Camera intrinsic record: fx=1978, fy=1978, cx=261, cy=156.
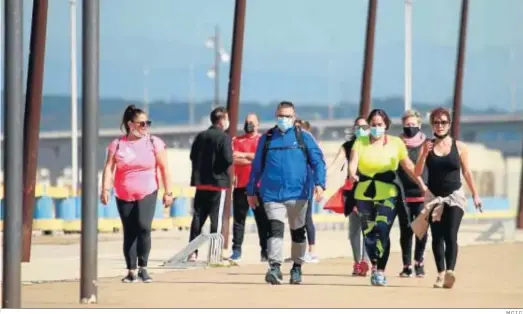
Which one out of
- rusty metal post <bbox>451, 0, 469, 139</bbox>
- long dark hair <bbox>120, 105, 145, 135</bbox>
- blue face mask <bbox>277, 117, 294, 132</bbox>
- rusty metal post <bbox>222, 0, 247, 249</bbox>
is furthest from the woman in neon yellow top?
rusty metal post <bbox>451, 0, 469, 139</bbox>

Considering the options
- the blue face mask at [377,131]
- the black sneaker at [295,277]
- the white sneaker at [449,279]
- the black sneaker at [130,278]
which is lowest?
the black sneaker at [130,278]

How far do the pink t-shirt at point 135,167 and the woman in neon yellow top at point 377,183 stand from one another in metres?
1.93

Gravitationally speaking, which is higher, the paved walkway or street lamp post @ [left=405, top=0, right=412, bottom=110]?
street lamp post @ [left=405, top=0, right=412, bottom=110]

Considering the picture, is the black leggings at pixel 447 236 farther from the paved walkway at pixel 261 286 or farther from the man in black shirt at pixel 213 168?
the man in black shirt at pixel 213 168

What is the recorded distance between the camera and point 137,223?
62.5 ft

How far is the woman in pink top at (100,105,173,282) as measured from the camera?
1905 centimetres

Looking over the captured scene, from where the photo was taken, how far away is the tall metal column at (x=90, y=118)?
1539 cm

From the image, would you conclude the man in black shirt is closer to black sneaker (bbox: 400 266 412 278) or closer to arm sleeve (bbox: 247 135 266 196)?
black sneaker (bbox: 400 266 412 278)

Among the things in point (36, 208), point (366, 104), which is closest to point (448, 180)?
point (36, 208)

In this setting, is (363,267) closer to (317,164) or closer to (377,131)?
(377,131)

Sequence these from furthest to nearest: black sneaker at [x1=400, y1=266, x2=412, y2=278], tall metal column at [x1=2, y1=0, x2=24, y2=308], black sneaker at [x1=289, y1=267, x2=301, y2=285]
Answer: black sneaker at [x1=400, y1=266, x2=412, y2=278] < black sneaker at [x1=289, y1=267, x2=301, y2=285] < tall metal column at [x1=2, y1=0, x2=24, y2=308]

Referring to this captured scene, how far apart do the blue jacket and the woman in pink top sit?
94 cm

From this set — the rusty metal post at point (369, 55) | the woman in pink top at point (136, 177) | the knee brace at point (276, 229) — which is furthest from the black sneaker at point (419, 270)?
the rusty metal post at point (369, 55)

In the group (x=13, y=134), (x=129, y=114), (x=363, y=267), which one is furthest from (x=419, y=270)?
(x=13, y=134)
